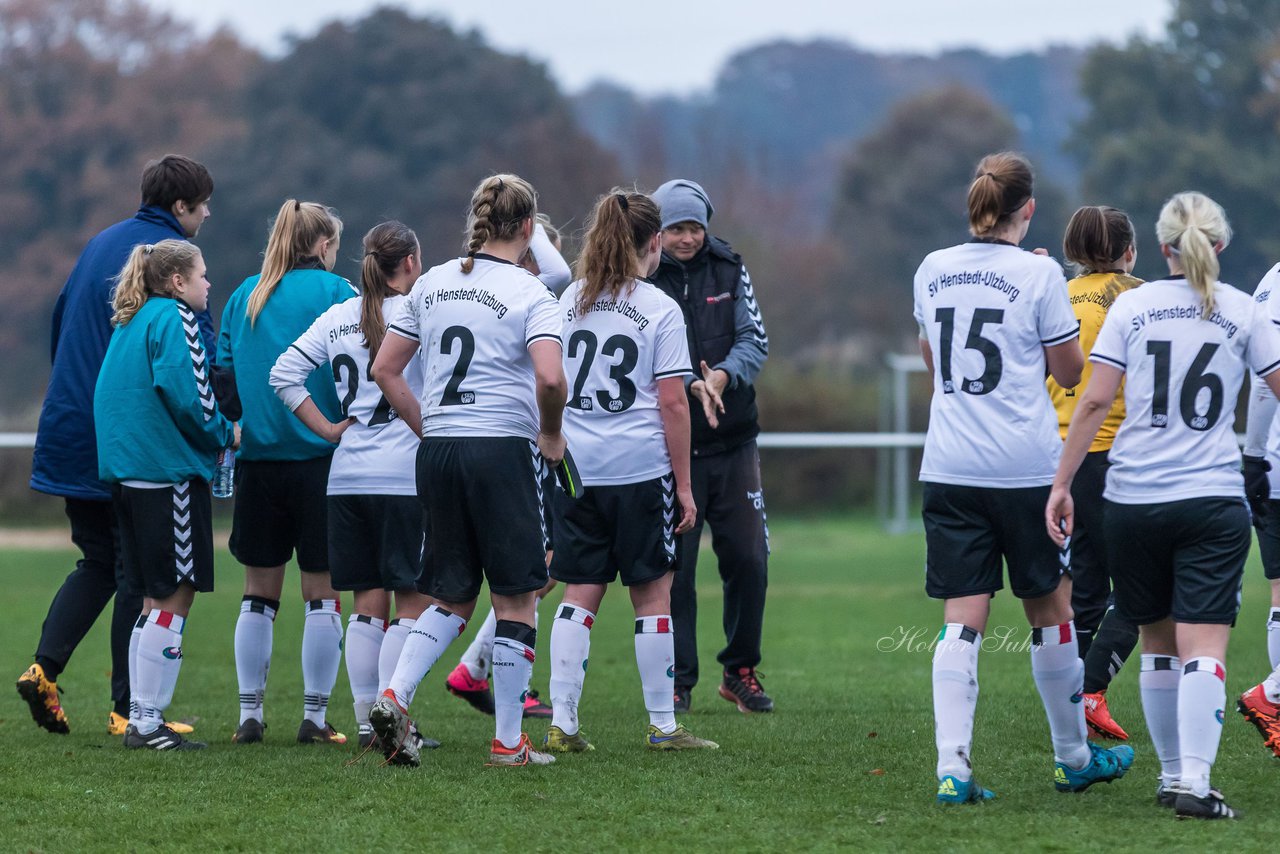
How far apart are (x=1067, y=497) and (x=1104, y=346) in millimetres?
456

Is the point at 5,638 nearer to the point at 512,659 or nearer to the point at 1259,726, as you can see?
the point at 512,659

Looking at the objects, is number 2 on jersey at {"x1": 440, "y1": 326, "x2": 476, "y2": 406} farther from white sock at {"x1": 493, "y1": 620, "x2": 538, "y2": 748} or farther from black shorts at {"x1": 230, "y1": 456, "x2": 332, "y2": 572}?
black shorts at {"x1": 230, "y1": 456, "x2": 332, "y2": 572}

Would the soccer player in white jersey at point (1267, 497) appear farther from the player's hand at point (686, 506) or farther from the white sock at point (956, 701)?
the player's hand at point (686, 506)

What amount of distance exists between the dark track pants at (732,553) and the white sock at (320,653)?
1567mm

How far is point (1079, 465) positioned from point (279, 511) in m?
2.99

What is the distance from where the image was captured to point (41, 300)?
40719 millimetres

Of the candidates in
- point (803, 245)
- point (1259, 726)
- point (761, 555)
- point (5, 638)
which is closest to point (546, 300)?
point (761, 555)

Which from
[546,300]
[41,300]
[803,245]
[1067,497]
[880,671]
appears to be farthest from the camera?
[803,245]

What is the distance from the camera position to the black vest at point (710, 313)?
6.96m

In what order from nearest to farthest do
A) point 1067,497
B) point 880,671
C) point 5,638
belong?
point 1067,497 → point 880,671 → point 5,638

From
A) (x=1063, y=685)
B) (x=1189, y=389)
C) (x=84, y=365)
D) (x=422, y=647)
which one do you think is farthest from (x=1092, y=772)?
(x=84, y=365)

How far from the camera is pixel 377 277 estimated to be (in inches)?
235

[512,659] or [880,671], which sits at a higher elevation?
[512,659]

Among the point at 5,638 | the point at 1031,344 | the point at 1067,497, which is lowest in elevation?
the point at 5,638
